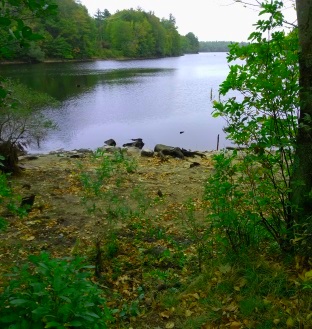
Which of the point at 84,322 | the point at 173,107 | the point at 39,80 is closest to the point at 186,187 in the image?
the point at 84,322

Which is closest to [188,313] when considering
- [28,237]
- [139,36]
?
[28,237]

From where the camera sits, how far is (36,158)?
54.7 feet

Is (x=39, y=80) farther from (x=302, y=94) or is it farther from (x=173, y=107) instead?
(x=302, y=94)

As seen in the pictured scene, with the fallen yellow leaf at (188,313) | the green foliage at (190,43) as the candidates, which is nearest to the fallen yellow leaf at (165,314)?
the fallen yellow leaf at (188,313)

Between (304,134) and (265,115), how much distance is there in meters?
0.42

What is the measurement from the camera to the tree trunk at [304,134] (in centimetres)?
327

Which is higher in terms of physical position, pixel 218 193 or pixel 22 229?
pixel 218 193

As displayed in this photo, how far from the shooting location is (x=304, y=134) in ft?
11.3

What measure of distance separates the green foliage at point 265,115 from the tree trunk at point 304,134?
8cm

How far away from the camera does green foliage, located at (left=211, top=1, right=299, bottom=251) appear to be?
134 inches

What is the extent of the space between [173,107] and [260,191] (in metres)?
30.2

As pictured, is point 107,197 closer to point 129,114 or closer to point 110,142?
point 110,142

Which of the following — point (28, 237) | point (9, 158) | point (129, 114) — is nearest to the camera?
point (28, 237)

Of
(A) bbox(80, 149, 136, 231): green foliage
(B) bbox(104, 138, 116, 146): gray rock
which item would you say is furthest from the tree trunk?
(B) bbox(104, 138, 116, 146): gray rock
